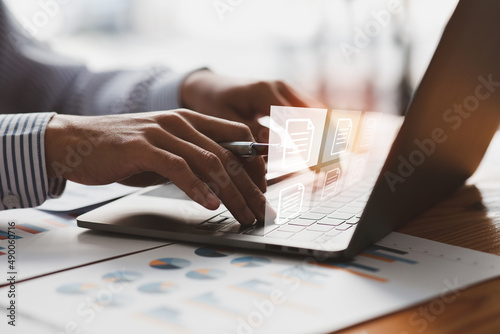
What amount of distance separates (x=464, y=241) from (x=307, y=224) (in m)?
0.16

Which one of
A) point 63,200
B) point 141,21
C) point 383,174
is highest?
→ point 141,21

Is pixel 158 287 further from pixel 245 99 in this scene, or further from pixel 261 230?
pixel 245 99

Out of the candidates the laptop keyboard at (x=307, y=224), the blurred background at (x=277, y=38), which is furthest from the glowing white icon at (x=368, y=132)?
the blurred background at (x=277, y=38)

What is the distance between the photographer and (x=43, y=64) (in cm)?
117

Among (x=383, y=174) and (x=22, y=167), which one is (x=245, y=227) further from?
(x=22, y=167)

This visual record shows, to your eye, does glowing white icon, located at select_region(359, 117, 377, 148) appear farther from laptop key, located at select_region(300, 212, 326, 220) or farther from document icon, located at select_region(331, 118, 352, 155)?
laptop key, located at select_region(300, 212, 326, 220)

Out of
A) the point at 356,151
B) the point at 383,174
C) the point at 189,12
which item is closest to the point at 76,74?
the point at 356,151

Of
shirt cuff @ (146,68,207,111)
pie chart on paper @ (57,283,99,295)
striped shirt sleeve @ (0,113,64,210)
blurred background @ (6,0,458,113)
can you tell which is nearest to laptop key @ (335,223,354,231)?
pie chart on paper @ (57,283,99,295)

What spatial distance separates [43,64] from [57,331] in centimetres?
101

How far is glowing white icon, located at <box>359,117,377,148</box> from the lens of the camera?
841mm

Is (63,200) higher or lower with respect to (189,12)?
lower

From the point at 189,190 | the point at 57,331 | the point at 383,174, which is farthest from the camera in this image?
the point at 189,190

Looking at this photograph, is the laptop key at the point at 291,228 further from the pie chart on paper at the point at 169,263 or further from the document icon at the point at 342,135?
the document icon at the point at 342,135

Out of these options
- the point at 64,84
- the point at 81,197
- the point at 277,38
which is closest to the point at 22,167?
the point at 81,197
